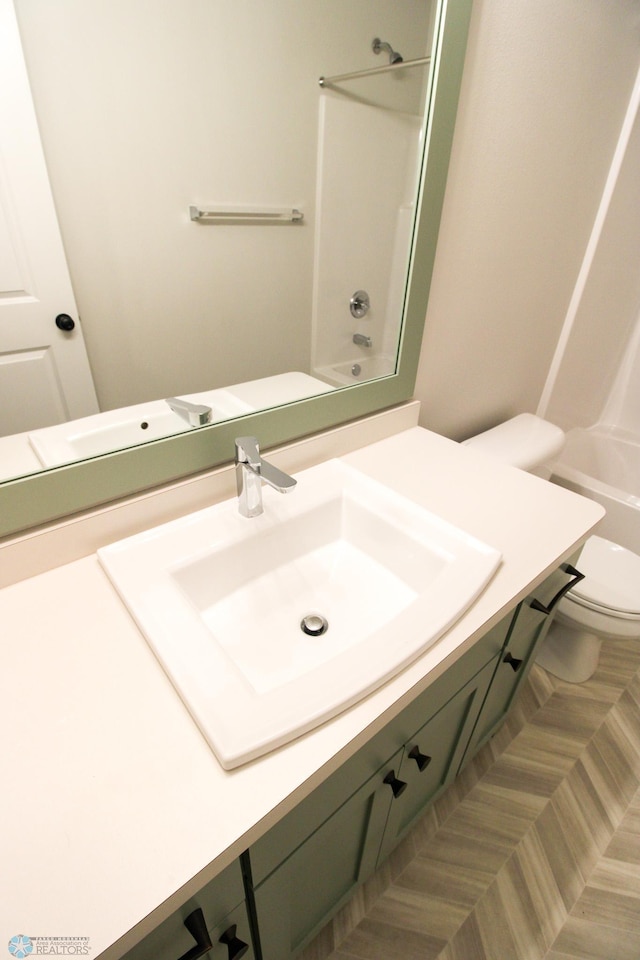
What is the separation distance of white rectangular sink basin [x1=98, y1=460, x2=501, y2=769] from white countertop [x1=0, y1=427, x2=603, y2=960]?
3 centimetres

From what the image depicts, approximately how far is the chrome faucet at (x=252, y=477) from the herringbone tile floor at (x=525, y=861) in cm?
100

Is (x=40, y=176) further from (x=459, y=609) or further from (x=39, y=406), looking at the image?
(x=459, y=609)

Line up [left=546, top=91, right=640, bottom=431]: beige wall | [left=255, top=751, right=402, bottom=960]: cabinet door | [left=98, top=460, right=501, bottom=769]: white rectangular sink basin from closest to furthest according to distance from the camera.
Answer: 1. [left=98, top=460, right=501, bottom=769]: white rectangular sink basin
2. [left=255, top=751, right=402, bottom=960]: cabinet door
3. [left=546, top=91, right=640, bottom=431]: beige wall

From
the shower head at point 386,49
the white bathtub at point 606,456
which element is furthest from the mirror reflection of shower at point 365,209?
the white bathtub at point 606,456

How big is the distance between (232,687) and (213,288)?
0.64m

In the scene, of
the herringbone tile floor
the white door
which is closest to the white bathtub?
the herringbone tile floor

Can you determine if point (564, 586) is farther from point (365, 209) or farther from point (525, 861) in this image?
point (365, 209)

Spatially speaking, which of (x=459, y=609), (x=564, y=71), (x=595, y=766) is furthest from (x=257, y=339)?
(x=595, y=766)

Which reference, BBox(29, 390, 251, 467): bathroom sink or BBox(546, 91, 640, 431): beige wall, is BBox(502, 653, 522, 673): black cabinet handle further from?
BBox(546, 91, 640, 431): beige wall

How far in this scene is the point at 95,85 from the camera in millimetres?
616

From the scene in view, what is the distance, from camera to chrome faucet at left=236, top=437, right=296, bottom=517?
74cm

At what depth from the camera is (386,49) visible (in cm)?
87

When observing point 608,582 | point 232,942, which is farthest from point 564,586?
point 232,942

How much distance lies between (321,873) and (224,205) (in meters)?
1.14
